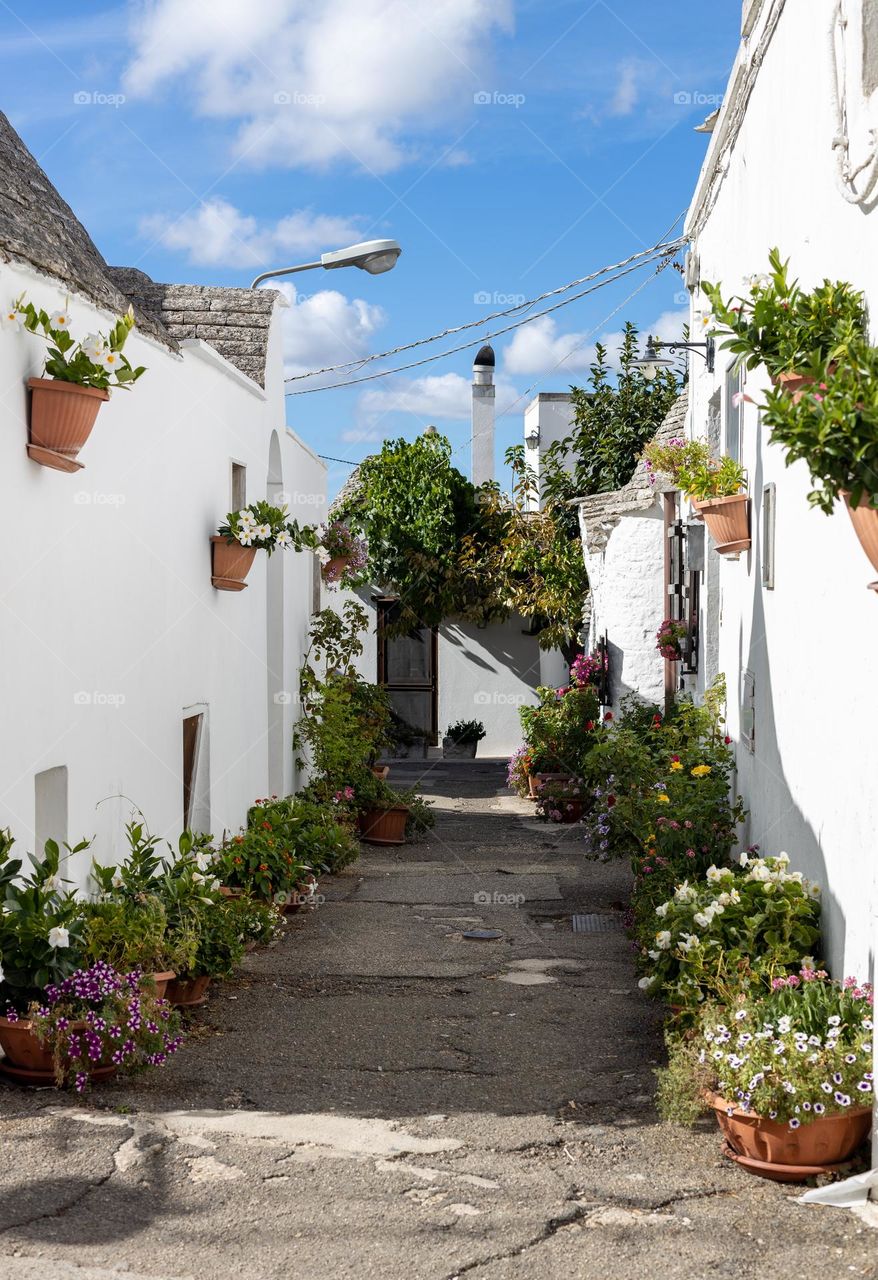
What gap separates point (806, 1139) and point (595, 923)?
5.00m

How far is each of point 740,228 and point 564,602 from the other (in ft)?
33.2

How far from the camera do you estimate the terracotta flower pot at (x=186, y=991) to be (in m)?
6.52

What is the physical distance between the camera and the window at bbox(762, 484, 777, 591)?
277 inches

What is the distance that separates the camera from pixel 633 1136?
4.95 meters

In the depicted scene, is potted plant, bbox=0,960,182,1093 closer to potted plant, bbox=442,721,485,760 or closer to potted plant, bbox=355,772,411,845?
potted plant, bbox=355,772,411,845

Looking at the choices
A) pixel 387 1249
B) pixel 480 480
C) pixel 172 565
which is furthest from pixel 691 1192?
pixel 480 480

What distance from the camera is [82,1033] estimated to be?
16.8 ft

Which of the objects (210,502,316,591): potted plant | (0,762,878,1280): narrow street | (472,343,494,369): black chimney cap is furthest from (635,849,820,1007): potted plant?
(472,343,494,369): black chimney cap

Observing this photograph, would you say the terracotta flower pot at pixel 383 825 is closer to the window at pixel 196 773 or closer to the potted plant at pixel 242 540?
the window at pixel 196 773

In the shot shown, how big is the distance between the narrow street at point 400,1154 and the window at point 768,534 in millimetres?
2540

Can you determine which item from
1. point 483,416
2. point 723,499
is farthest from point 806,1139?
point 483,416

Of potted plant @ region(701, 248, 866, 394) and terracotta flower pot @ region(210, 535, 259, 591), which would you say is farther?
terracotta flower pot @ region(210, 535, 259, 591)

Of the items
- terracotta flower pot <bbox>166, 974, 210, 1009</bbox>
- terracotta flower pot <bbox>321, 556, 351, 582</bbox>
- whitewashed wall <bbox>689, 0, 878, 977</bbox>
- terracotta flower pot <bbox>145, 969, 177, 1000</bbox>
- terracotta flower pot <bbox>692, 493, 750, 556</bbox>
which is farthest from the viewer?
terracotta flower pot <bbox>321, 556, 351, 582</bbox>

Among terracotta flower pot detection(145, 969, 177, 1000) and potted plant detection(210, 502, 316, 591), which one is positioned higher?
potted plant detection(210, 502, 316, 591)
